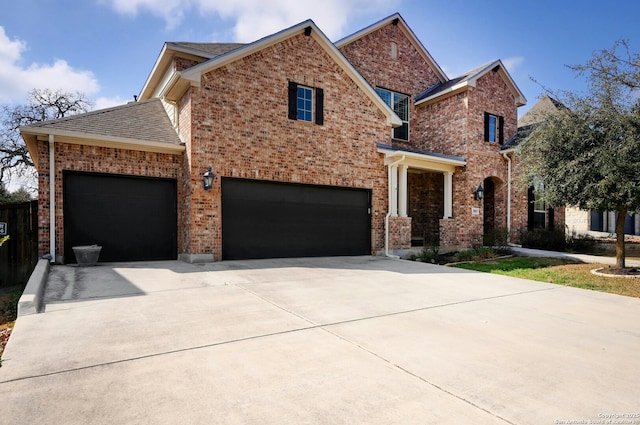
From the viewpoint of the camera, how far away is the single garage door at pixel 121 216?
8969mm

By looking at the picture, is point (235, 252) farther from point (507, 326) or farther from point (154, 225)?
point (507, 326)

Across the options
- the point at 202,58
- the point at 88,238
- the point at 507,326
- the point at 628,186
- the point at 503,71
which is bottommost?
the point at 507,326

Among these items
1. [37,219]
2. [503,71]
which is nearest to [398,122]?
[503,71]

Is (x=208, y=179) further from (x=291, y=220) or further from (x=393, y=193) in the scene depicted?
(x=393, y=193)

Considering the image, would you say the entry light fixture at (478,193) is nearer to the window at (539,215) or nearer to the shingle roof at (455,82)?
the window at (539,215)

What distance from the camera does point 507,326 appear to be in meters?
4.39

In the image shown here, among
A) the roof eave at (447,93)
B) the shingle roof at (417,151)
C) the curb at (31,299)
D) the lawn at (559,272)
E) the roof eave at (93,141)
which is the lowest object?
the lawn at (559,272)

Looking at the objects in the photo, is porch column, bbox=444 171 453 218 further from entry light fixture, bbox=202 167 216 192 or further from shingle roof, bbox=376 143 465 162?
entry light fixture, bbox=202 167 216 192

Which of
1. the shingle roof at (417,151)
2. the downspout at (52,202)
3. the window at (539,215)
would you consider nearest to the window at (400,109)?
the shingle roof at (417,151)

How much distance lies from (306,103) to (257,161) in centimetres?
270

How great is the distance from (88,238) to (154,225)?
1590 millimetres

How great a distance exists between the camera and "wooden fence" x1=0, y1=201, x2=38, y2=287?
30.5 ft

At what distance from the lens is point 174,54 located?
11188 mm

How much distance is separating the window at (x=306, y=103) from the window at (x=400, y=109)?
547 cm
